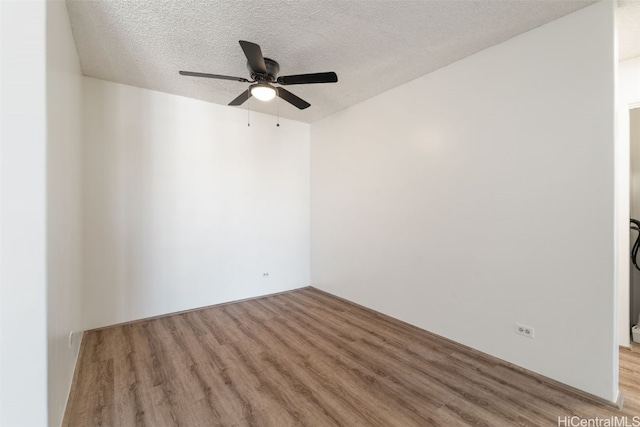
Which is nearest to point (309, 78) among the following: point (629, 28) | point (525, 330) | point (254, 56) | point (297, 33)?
point (297, 33)

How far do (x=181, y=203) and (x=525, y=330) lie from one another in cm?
409

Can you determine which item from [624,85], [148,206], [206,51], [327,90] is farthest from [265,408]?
[624,85]

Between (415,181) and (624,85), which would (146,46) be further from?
(624,85)

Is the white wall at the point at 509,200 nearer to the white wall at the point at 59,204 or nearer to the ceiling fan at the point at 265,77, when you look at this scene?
the ceiling fan at the point at 265,77

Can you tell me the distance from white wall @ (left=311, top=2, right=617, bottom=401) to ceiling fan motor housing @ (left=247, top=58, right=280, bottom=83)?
61.5 inches

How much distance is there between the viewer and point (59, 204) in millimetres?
1805

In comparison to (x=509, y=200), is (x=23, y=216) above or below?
below

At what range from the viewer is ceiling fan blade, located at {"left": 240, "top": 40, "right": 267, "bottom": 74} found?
1.93 m

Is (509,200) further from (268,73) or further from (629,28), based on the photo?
(268,73)

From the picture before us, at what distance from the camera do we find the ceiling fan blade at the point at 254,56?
1.93 meters

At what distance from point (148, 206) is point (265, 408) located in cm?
282

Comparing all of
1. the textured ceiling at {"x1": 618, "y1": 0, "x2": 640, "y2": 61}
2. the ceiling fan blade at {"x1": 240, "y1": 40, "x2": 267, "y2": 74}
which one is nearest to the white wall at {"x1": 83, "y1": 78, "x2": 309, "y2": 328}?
the ceiling fan blade at {"x1": 240, "y1": 40, "x2": 267, "y2": 74}

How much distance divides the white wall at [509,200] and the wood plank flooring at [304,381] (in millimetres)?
336

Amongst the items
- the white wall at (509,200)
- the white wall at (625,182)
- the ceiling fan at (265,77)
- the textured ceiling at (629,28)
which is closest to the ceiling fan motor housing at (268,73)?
the ceiling fan at (265,77)
